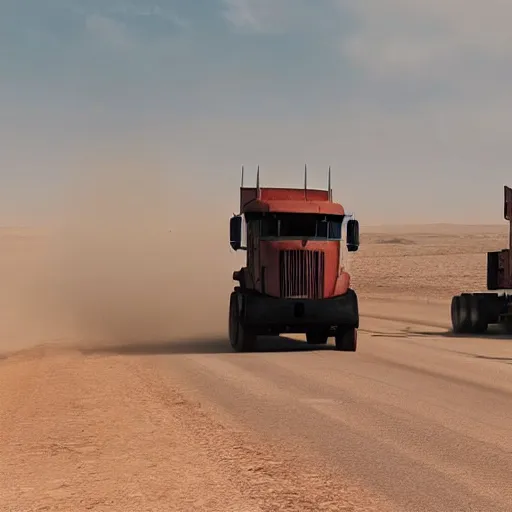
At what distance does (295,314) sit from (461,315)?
8.19m

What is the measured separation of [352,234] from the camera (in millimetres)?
16859

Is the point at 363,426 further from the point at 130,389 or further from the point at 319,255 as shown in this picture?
the point at 319,255

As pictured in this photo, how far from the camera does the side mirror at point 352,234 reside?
1680cm

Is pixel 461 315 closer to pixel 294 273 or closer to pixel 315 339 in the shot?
→ pixel 315 339

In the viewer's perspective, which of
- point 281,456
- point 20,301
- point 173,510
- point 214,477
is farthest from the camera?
point 20,301

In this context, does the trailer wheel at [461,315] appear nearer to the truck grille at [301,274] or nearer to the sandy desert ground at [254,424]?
the sandy desert ground at [254,424]

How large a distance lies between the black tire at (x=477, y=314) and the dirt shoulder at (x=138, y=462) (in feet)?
42.7

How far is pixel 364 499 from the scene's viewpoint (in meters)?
6.09

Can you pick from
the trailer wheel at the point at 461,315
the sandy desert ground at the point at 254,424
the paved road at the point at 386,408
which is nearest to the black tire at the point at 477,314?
the trailer wheel at the point at 461,315

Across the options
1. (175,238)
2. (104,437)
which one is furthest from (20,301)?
(104,437)

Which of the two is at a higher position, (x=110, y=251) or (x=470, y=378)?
(x=110, y=251)

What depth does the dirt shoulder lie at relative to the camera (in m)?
6.03

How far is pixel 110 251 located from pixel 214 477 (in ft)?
114

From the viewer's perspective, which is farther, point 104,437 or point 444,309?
point 444,309
